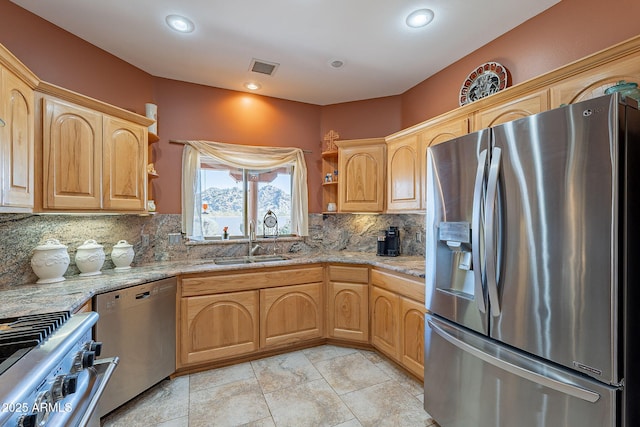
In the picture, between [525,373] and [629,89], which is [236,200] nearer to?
[525,373]

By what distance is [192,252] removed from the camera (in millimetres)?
2951

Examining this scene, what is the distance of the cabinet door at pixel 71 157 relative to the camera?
1.85 meters

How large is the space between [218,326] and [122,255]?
985 mm

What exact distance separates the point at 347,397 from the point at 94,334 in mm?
1744

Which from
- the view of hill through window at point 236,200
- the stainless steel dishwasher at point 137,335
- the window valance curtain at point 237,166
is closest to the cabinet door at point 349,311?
the window valance curtain at point 237,166

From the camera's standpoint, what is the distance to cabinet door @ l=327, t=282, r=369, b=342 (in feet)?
9.23

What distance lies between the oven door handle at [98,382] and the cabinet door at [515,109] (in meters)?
2.63

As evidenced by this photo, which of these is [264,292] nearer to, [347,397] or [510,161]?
A: [347,397]

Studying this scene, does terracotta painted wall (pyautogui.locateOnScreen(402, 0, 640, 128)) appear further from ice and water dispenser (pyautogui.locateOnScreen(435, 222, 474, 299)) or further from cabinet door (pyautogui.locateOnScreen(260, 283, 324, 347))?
cabinet door (pyautogui.locateOnScreen(260, 283, 324, 347))

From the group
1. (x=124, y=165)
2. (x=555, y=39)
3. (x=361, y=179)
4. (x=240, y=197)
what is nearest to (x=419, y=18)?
(x=555, y=39)

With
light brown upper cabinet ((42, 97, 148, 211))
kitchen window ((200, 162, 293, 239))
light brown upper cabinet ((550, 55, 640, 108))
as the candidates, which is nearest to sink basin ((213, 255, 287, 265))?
kitchen window ((200, 162, 293, 239))

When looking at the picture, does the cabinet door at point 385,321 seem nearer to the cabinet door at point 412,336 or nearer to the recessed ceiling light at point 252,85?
the cabinet door at point 412,336

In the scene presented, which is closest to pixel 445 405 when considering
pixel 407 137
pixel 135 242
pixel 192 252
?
pixel 407 137

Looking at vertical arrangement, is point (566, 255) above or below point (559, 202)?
below
